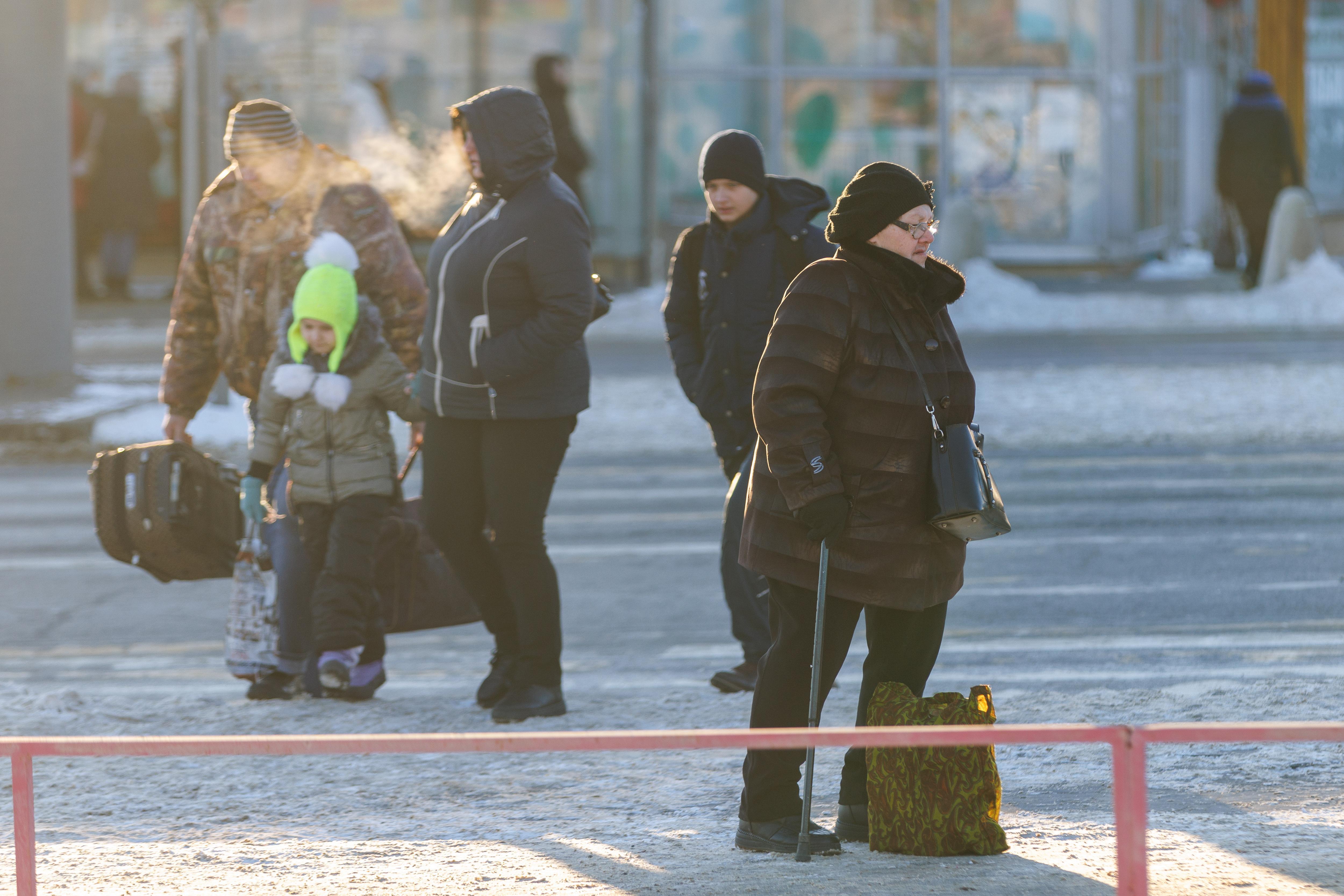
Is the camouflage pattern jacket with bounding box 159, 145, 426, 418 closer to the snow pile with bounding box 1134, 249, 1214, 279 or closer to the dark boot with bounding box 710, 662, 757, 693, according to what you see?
the dark boot with bounding box 710, 662, 757, 693

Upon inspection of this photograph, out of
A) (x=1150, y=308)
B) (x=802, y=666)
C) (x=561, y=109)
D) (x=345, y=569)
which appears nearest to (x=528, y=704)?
(x=345, y=569)

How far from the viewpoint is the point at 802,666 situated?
177 inches

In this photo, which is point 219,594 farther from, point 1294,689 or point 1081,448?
point 1081,448

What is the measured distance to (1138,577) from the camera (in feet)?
27.0

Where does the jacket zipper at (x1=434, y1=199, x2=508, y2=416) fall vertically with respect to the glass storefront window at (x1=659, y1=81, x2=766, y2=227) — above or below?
below

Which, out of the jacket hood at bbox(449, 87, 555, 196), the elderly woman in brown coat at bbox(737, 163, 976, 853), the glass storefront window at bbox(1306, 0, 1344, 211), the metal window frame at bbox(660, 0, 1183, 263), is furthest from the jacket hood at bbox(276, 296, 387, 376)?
the glass storefront window at bbox(1306, 0, 1344, 211)

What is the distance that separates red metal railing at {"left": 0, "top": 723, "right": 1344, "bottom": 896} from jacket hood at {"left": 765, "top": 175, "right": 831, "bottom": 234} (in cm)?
303

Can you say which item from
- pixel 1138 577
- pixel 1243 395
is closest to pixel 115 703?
pixel 1138 577

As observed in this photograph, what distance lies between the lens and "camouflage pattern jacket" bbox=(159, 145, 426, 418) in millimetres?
6457

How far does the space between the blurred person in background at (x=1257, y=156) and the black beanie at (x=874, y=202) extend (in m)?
16.8

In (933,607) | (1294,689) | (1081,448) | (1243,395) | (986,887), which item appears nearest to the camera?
(986,887)

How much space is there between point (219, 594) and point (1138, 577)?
12.6ft

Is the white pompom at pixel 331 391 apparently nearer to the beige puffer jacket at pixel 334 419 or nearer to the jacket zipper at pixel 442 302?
the beige puffer jacket at pixel 334 419

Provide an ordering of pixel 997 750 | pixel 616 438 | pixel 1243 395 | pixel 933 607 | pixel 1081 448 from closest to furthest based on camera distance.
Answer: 1. pixel 933 607
2. pixel 997 750
3. pixel 1081 448
4. pixel 616 438
5. pixel 1243 395
